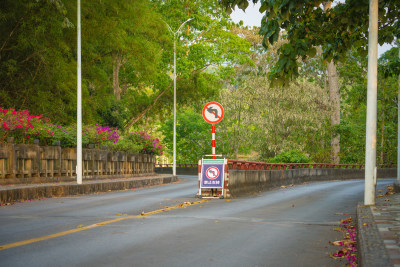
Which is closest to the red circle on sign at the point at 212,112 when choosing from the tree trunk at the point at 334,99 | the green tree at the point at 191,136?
the tree trunk at the point at 334,99

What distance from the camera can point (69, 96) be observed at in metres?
27.1

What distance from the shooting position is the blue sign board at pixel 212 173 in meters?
17.8

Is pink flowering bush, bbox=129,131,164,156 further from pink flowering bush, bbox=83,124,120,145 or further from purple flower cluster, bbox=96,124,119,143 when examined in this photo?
pink flowering bush, bbox=83,124,120,145

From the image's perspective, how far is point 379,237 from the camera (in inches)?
256

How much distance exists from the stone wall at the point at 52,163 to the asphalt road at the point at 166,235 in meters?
4.97

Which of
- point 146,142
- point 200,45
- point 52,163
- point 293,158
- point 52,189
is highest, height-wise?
point 200,45

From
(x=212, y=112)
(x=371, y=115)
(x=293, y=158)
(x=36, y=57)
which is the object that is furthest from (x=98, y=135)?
(x=371, y=115)

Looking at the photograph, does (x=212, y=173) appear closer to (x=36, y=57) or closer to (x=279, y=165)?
(x=36, y=57)

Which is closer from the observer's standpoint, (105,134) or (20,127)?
(20,127)

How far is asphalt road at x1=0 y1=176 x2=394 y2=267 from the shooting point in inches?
270

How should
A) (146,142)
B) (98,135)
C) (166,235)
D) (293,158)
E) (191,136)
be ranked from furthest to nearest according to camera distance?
(191,136), (293,158), (146,142), (98,135), (166,235)

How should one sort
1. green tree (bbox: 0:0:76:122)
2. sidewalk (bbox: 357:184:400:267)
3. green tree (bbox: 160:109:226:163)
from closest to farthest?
sidewalk (bbox: 357:184:400:267) < green tree (bbox: 0:0:76:122) < green tree (bbox: 160:109:226:163)

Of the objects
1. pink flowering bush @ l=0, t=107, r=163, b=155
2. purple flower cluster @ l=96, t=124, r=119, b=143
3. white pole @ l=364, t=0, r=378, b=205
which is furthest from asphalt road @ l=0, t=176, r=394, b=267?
purple flower cluster @ l=96, t=124, r=119, b=143

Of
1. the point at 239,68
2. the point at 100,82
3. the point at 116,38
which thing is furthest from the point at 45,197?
the point at 239,68
